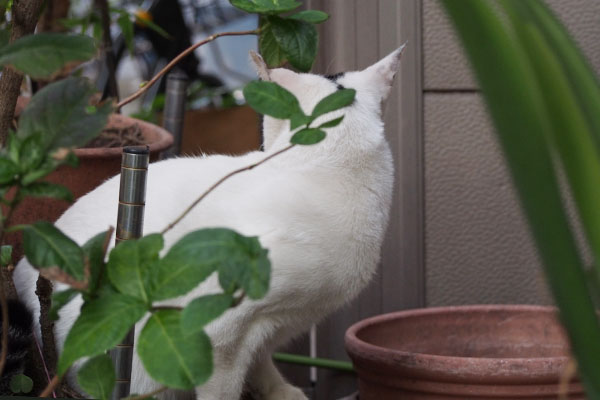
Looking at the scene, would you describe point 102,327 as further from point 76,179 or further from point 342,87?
point 76,179

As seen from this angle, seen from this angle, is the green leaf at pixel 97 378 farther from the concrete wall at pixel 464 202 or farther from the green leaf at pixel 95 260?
the concrete wall at pixel 464 202

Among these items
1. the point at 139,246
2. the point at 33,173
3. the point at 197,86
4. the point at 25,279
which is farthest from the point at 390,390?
the point at 197,86

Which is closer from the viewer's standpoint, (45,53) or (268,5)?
(45,53)

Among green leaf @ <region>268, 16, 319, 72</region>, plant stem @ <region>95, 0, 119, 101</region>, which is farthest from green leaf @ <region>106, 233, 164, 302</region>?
plant stem @ <region>95, 0, 119, 101</region>

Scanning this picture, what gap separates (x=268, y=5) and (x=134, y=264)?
0.36 metres

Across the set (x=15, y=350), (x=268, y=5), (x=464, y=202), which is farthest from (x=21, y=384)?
(x=464, y=202)

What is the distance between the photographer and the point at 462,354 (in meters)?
1.60

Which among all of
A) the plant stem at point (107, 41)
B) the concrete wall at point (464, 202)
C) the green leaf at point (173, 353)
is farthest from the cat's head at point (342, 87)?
the plant stem at point (107, 41)

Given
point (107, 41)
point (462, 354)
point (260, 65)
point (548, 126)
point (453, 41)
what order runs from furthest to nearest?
point (107, 41) < point (453, 41) < point (462, 354) < point (260, 65) < point (548, 126)

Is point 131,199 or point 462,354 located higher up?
point 131,199

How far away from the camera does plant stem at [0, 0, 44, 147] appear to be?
103 cm

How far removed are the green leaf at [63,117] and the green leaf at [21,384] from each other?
529 mm

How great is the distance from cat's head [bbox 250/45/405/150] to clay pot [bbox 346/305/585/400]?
0.38 m

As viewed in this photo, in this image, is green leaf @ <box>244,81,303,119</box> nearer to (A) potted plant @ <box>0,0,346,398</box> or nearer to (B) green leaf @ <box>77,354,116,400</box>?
(A) potted plant @ <box>0,0,346,398</box>
